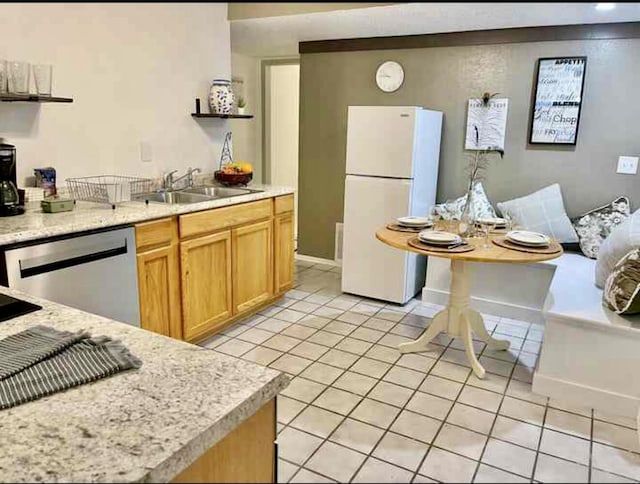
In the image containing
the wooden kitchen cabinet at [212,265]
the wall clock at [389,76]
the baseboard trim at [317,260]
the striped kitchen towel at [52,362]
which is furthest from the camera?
the baseboard trim at [317,260]

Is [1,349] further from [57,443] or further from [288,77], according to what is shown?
[288,77]

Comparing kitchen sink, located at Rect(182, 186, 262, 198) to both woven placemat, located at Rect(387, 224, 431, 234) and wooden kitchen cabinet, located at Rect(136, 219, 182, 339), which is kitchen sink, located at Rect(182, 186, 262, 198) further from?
woven placemat, located at Rect(387, 224, 431, 234)

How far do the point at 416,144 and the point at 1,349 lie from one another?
293cm

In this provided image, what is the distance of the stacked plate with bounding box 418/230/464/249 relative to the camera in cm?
252

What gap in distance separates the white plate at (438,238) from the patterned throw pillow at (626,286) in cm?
75

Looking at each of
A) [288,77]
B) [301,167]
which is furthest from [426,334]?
[288,77]

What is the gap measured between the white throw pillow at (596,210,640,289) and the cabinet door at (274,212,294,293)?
1.98m

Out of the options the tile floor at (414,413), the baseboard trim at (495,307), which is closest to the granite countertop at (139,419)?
the tile floor at (414,413)

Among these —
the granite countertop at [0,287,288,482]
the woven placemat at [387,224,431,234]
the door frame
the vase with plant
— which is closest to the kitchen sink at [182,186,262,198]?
the woven placemat at [387,224,431,234]

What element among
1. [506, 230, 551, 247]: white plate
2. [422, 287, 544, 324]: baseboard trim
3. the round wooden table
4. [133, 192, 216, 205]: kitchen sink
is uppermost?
[133, 192, 216, 205]: kitchen sink

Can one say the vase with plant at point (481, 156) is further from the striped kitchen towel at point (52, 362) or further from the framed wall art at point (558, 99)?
the striped kitchen towel at point (52, 362)

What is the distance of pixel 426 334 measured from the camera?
9.65ft

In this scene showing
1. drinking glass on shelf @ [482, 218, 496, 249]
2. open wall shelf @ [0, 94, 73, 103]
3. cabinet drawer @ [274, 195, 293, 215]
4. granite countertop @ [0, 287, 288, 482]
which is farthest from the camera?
cabinet drawer @ [274, 195, 293, 215]

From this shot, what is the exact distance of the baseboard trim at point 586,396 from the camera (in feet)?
7.74
